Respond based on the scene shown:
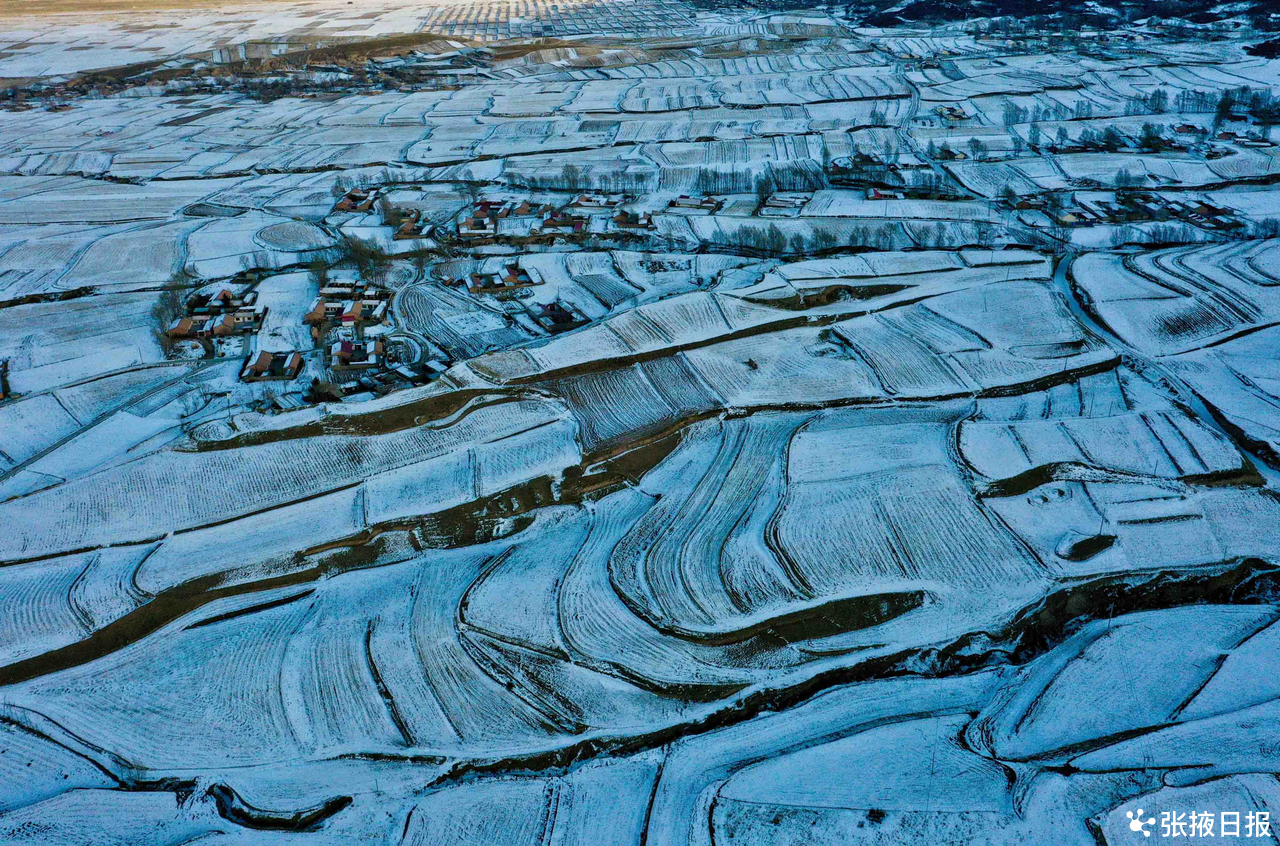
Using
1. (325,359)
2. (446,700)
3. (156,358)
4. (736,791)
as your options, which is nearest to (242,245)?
(156,358)

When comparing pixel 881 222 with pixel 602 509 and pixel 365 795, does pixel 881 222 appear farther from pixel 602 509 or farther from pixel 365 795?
pixel 365 795

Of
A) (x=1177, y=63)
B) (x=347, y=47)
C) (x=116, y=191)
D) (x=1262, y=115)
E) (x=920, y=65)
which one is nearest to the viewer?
(x=116, y=191)

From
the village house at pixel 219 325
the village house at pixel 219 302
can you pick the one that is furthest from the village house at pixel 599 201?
the village house at pixel 219 325

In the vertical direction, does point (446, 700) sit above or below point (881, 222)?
below

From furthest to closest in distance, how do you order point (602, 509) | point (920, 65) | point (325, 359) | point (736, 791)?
point (920, 65), point (325, 359), point (602, 509), point (736, 791)

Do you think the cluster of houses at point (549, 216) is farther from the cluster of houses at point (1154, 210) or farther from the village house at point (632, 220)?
the cluster of houses at point (1154, 210)

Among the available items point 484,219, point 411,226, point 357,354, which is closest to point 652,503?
point 357,354
